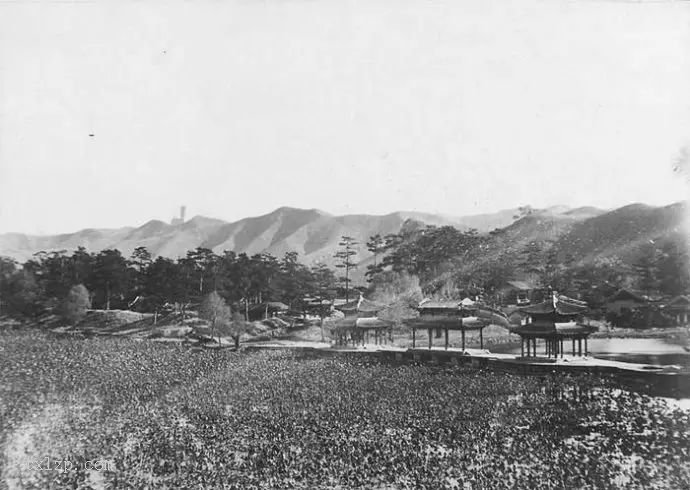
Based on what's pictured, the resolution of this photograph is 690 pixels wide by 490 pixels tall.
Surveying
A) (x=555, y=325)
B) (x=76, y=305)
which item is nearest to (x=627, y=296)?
(x=555, y=325)

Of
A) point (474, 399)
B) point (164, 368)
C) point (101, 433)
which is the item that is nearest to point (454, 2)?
point (474, 399)

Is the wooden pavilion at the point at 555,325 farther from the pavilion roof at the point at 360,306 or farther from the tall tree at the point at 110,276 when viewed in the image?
the tall tree at the point at 110,276

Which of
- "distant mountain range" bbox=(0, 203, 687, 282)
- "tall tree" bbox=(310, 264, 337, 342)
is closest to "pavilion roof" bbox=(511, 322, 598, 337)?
"distant mountain range" bbox=(0, 203, 687, 282)

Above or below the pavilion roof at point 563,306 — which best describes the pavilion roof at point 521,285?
above

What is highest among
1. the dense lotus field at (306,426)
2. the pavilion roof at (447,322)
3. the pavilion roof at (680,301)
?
the pavilion roof at (680,301)

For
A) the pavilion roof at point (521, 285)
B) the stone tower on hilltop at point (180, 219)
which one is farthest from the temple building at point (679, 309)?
the stone tower on hilltop at point (180, 219)

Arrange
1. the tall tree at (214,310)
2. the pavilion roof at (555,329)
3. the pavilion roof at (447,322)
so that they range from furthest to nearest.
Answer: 1. the pavilion roof at (447,322)
2. the tall tree at (214,310)
3. the pavilion roof at (555,329)

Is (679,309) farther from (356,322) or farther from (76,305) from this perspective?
(76,305)
